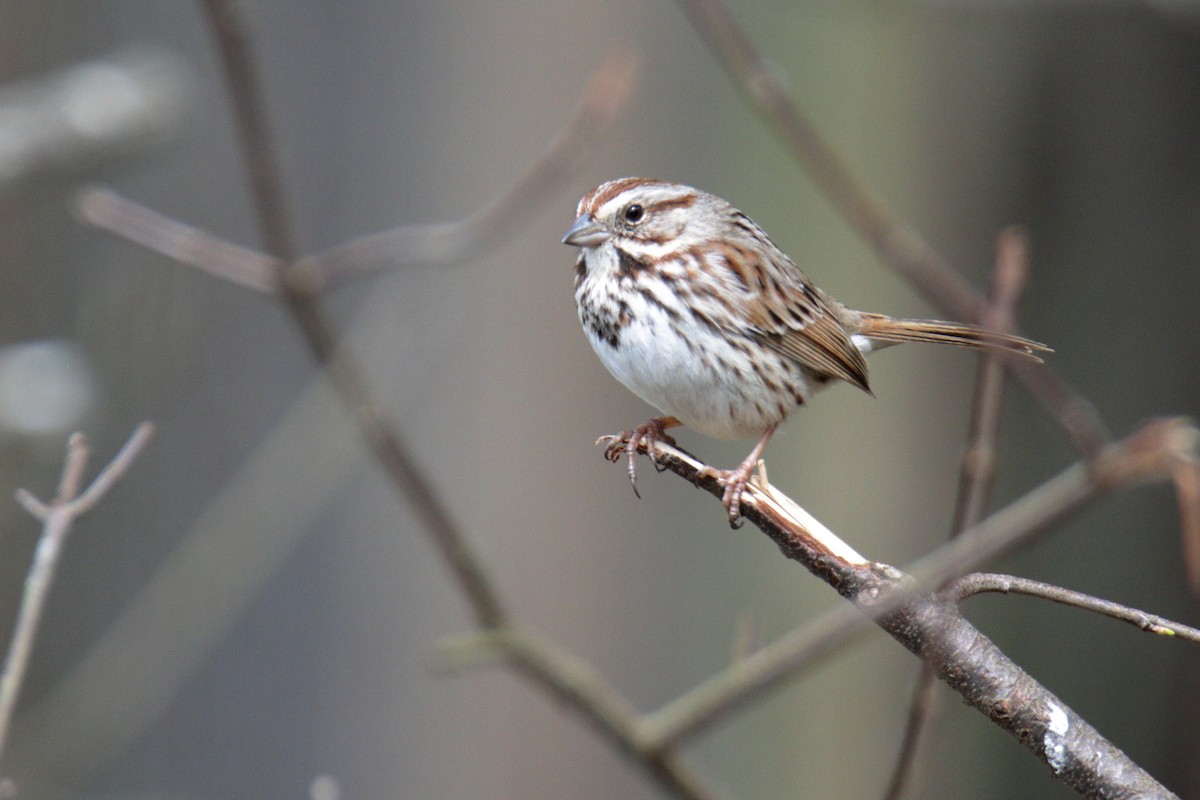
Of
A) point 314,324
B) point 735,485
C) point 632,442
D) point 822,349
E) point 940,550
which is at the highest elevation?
point 822,349

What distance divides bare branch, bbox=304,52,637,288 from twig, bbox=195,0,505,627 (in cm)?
9

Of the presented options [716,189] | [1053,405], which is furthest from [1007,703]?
[716,189]

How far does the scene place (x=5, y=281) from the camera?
4676mm

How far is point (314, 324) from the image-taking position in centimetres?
298

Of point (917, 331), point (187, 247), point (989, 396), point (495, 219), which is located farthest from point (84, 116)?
point (989, 396)

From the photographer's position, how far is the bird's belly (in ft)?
9.27

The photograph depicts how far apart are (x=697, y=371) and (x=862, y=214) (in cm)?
58

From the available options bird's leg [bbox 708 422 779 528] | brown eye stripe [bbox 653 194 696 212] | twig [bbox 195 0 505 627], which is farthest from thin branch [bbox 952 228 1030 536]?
twig [bbox 195 0 505 627]

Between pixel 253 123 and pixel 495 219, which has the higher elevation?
pixel 495 219

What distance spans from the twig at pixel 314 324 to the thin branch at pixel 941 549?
71 centimetres

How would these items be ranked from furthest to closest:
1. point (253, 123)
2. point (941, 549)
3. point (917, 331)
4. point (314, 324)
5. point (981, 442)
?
1. point (917, 331)
2. point (314, 324)
3. point (253, 123)
4. point (941, 549)
5. point (981, 442)

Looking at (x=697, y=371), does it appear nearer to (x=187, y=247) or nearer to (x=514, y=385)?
(x=187, y=247)

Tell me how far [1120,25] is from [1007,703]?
4.01m

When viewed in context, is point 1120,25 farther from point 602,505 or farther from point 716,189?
point 602,505
